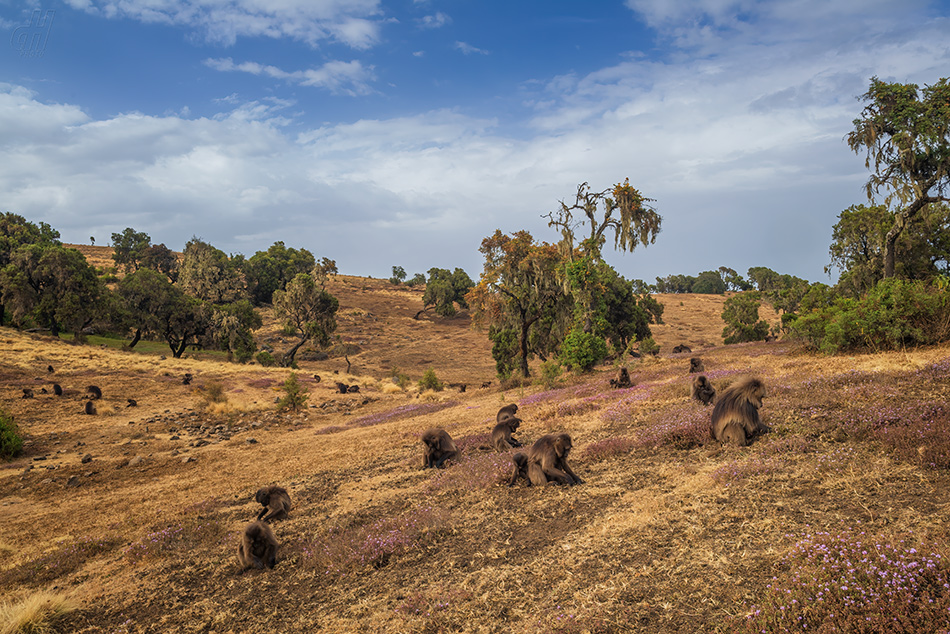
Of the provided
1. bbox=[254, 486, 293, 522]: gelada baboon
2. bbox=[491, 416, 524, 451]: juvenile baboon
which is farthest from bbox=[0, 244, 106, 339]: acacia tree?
bbox=[491, 416, 524, 451]: juvenile baboon

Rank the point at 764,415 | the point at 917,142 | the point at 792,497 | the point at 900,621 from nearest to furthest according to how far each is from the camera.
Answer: the point at 900,621 < the point at 792,497 < the point at 764,415 < the point at 917,142

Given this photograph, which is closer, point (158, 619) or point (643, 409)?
point (158, 619)

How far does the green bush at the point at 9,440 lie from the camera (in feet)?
56.8

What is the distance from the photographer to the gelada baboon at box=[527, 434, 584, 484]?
821cm

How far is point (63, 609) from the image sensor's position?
21.1 ft

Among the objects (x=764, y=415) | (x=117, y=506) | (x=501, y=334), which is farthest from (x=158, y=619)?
(x=501, y=334)

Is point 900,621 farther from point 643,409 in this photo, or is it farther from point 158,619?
point 643,409

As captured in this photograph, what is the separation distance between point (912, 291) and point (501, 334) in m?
23.4

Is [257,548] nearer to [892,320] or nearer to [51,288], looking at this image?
[892,320]

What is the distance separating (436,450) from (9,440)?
1766cm

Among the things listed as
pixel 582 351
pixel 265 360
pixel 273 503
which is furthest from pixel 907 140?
pixel 265 360

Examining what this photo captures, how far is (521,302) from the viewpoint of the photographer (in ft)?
106

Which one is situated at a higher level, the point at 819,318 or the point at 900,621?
the point at 819,318

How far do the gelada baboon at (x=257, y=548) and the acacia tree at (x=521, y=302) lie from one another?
25.4 meters
